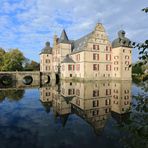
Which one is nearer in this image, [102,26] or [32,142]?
[32,142]

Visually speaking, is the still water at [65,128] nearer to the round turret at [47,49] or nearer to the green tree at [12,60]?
the green tree at [12,60]

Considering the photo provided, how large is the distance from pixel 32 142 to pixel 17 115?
18.9 ft

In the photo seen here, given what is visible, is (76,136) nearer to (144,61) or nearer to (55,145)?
(55,145)

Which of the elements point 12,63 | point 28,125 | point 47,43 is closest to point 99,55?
point 47,43

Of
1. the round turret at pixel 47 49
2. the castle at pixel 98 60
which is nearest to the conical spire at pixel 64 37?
the castle at pixel 98 60

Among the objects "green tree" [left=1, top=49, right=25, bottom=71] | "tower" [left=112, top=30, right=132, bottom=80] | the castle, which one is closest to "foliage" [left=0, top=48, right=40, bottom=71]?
"green tree" [left=1, top=49, right=25, bottom=71]

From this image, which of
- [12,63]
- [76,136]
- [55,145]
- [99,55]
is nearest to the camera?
[55,145]

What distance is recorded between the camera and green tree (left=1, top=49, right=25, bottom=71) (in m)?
59.4

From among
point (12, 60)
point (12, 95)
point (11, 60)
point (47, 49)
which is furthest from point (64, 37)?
point (12, 95)

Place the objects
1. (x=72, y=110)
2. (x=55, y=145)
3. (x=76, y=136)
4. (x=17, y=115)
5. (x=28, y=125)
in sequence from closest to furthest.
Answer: (x=55, y=145)
(x=76, y=136)
(x=28, y=125)
(x=17, y=115)
(x=72, y=110)

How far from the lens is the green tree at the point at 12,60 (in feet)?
195

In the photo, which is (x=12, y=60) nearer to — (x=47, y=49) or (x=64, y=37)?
(x=47, y=49)

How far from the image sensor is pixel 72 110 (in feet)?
48.7

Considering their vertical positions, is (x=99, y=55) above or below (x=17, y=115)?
above
